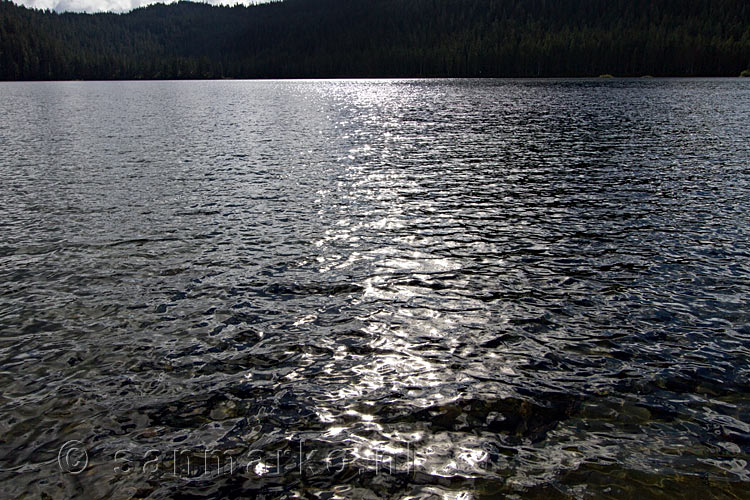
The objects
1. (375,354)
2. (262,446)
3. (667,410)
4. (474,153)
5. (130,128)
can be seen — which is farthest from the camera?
A: (130,128)

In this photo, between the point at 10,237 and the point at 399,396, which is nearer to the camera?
the point at 399,396

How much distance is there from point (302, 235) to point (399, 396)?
12523mm

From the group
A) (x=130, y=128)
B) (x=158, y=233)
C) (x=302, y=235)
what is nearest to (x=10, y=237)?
(x=158, y=233)

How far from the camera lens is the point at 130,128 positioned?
201ft

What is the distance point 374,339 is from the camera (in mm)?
13266

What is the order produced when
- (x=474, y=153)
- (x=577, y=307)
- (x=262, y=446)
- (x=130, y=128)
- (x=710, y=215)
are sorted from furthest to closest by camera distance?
(x=130, y=128), (x=474, y=153), (x=710, y=215), (x=577, y=307), (x=262, y=446)

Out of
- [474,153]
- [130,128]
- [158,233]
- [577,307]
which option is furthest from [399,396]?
[130,128]

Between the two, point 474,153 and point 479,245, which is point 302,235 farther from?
point 474,153

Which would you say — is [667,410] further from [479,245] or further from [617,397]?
[479,245]

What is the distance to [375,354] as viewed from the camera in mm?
12523

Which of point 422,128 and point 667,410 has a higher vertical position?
point 422,128

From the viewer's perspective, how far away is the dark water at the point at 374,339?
28.9ft

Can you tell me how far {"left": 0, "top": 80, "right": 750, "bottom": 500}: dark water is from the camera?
8.81 meters

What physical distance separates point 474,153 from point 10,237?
116ft
